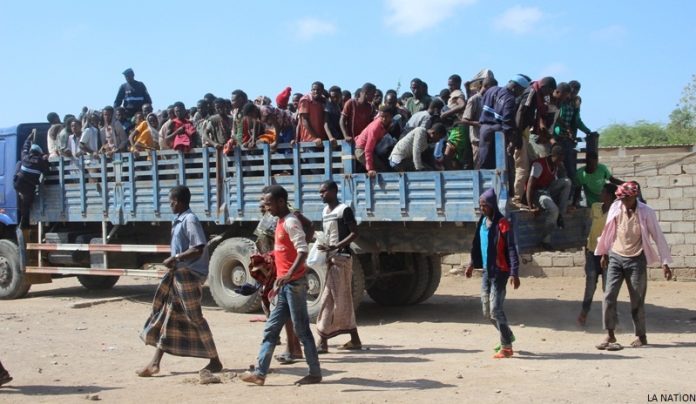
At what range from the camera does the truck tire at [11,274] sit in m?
12.7

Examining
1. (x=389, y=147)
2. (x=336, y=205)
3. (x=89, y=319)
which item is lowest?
(x=89, y=319)

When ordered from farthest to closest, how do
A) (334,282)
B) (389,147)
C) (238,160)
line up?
(238,160) → (389,147) → (334,282)

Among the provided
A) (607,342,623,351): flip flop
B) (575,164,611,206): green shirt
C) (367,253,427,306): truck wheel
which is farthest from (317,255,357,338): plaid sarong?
(575,164,611,206): green shirt

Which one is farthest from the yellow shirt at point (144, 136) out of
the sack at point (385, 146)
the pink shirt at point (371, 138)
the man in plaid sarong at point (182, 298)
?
the man in plaid sarong at point (182, 298)

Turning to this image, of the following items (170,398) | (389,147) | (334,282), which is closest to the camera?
(170,398)

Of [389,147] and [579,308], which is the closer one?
[389,147]

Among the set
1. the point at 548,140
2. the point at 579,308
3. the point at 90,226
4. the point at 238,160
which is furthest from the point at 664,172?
the point at 90,226

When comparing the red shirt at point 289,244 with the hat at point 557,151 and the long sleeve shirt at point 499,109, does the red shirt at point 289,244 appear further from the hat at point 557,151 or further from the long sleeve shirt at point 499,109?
the hat at point 557,151

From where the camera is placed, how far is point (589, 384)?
616 cm

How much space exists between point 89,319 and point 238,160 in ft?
8.63

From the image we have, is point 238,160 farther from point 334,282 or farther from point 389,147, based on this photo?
point 334,282

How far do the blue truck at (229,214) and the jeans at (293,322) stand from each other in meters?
2.79

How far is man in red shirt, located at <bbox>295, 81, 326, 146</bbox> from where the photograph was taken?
10.0 m

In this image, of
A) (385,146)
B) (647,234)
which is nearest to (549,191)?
(647,234)
